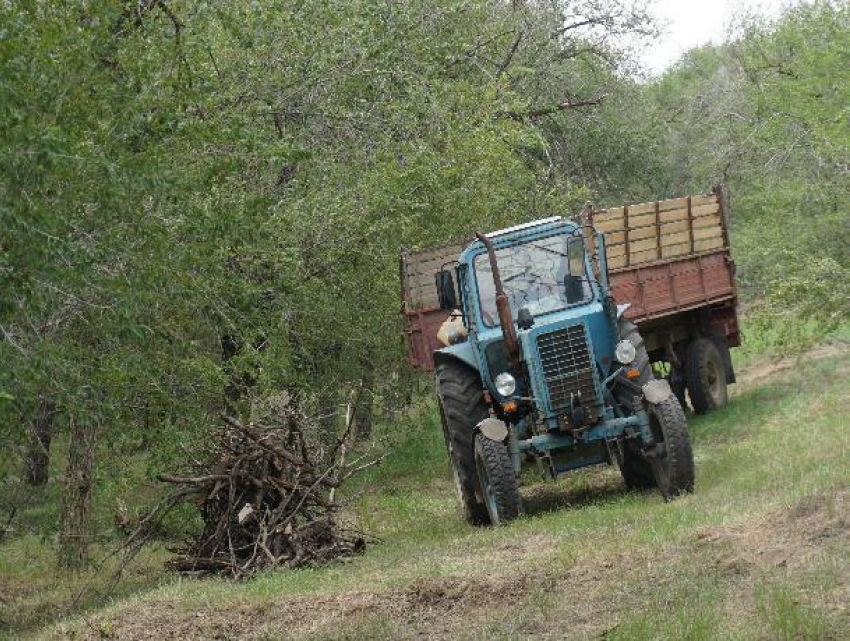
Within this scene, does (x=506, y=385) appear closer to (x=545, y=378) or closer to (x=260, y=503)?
(x=545, y=378)

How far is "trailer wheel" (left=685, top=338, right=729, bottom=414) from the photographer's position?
771 inches

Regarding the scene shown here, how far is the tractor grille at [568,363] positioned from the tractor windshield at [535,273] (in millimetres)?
560

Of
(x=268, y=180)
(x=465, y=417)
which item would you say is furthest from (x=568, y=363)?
(x=268, y=180)

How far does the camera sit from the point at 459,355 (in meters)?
13.8

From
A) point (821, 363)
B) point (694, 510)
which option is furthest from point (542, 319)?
point (821, 363)

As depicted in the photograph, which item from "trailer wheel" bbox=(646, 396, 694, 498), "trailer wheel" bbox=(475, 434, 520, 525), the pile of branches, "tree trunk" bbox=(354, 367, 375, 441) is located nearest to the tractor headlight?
"trailer wheel" bbox=(646, 396, 694, 498)

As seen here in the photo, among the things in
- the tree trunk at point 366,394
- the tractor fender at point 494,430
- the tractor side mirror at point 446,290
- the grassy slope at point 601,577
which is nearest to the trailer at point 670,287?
the tree trunk at point 366,394

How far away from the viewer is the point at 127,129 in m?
10.9

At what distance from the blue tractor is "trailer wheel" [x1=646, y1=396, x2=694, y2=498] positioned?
0.01m

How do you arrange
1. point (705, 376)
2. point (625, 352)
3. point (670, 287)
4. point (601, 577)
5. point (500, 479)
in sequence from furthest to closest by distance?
point (705, 376) → point (670, 287) → point (625, 352) → point (500, 479) → point (601, 577)

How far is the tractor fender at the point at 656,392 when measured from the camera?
12570 mm

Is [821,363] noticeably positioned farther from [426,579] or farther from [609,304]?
[426,579]

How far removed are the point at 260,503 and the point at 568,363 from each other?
2985 millimetres

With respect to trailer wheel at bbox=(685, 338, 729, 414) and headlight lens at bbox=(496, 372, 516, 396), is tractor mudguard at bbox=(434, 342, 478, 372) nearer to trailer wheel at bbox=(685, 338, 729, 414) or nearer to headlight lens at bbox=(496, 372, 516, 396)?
headlight lens at bbox=(496, 372, 516, 396)
